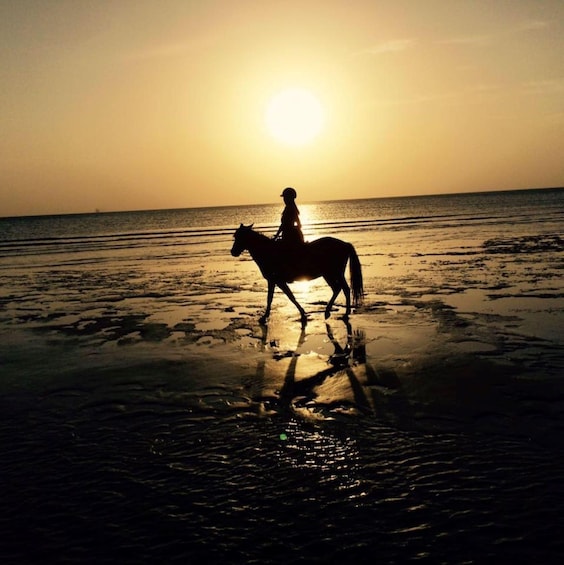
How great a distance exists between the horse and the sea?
844mm

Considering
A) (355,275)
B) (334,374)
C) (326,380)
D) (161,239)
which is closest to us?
(326,380)

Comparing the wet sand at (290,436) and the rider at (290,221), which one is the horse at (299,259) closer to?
the rider at (290,221)

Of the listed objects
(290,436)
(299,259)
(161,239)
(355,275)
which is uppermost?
(161,239)

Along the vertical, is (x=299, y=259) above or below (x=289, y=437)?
above

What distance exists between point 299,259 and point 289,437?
730cm

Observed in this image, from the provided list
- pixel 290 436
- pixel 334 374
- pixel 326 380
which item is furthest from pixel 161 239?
pixel 290 436

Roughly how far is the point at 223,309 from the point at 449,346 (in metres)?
6.66

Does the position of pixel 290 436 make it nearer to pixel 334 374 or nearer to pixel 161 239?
pixel 334 374

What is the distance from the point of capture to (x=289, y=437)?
222 inches

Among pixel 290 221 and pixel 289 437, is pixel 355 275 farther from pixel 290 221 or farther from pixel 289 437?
pixel 289 437

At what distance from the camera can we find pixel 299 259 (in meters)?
12.6

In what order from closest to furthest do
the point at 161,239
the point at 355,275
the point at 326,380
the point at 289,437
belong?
the point at 289,437
the point at 326,380
the point at 355,275
the point at 161,239

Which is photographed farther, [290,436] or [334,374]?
[334,374]

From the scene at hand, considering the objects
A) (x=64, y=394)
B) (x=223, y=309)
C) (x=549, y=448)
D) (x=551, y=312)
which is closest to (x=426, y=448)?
(x=549, y=448)
